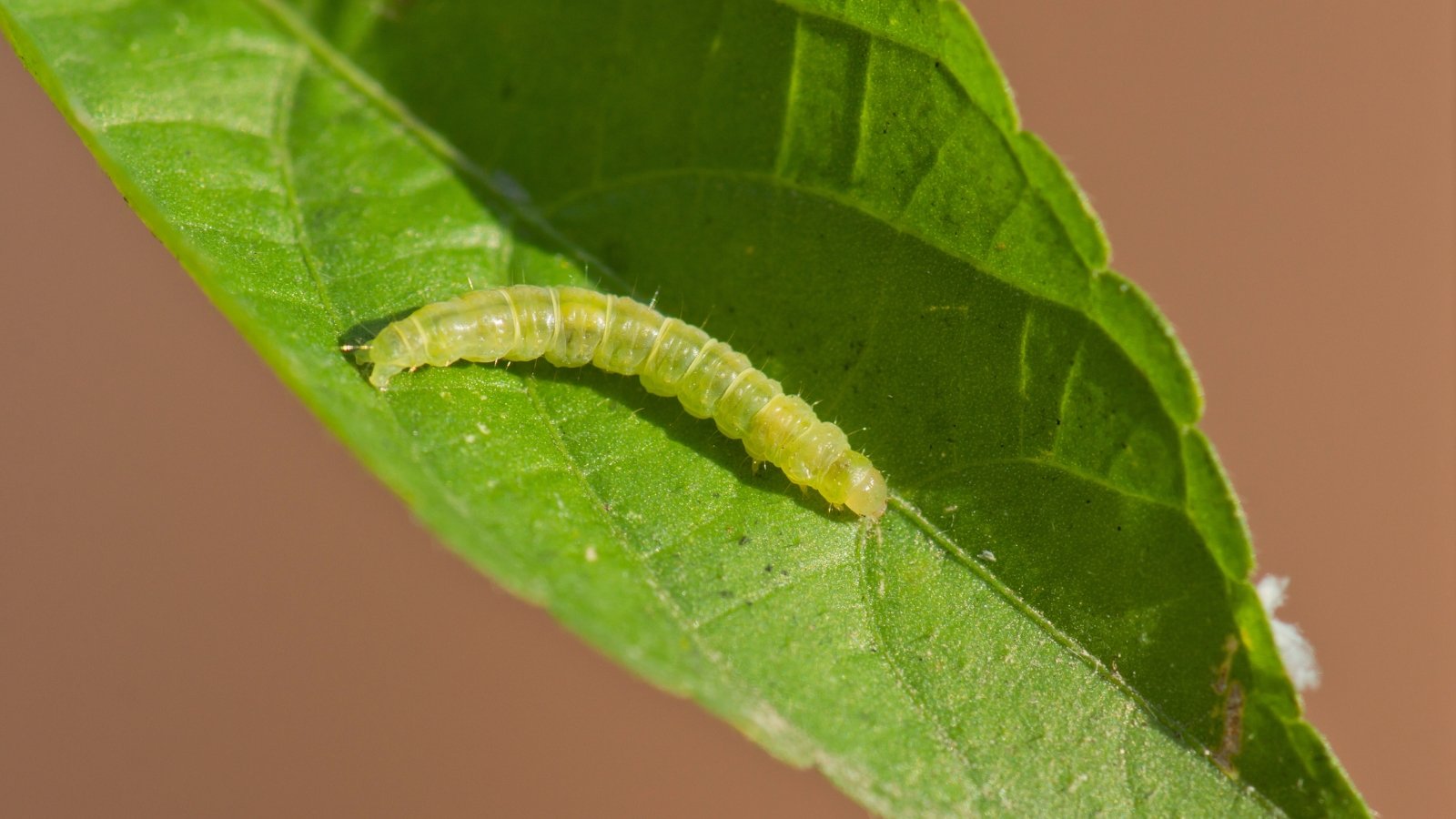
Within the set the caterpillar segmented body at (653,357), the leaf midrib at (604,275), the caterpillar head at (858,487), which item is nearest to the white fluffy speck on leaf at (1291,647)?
the leaf midrib at (604,275)

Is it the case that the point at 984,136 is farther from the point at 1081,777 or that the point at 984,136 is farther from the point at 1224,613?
the point at 1081,777

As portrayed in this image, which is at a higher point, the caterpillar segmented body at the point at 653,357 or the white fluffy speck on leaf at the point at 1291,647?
the white fluffy speck on leaf at the point at 1291,647

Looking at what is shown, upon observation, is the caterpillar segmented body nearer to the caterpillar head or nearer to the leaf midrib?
the caterpillar head

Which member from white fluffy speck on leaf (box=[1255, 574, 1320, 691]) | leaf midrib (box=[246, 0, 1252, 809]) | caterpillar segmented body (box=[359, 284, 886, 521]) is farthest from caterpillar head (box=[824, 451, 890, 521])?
white fluffy speck on leaf (box=[1255, 574, 1320, 691])

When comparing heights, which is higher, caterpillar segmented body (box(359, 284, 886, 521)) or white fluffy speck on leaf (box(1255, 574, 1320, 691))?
white fluffy speck on leaf (box(1255, 574, 1320, 691))

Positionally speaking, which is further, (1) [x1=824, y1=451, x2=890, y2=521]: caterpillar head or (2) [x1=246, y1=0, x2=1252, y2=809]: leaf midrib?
(1) [x1=824, y1=451, x2=890, y2=521]: caterpillar head

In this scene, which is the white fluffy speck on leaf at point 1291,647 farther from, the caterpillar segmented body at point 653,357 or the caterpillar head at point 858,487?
the caterpillar segmented body at point 653,357

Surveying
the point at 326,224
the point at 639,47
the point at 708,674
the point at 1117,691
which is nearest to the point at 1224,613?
the point at 1117,691
